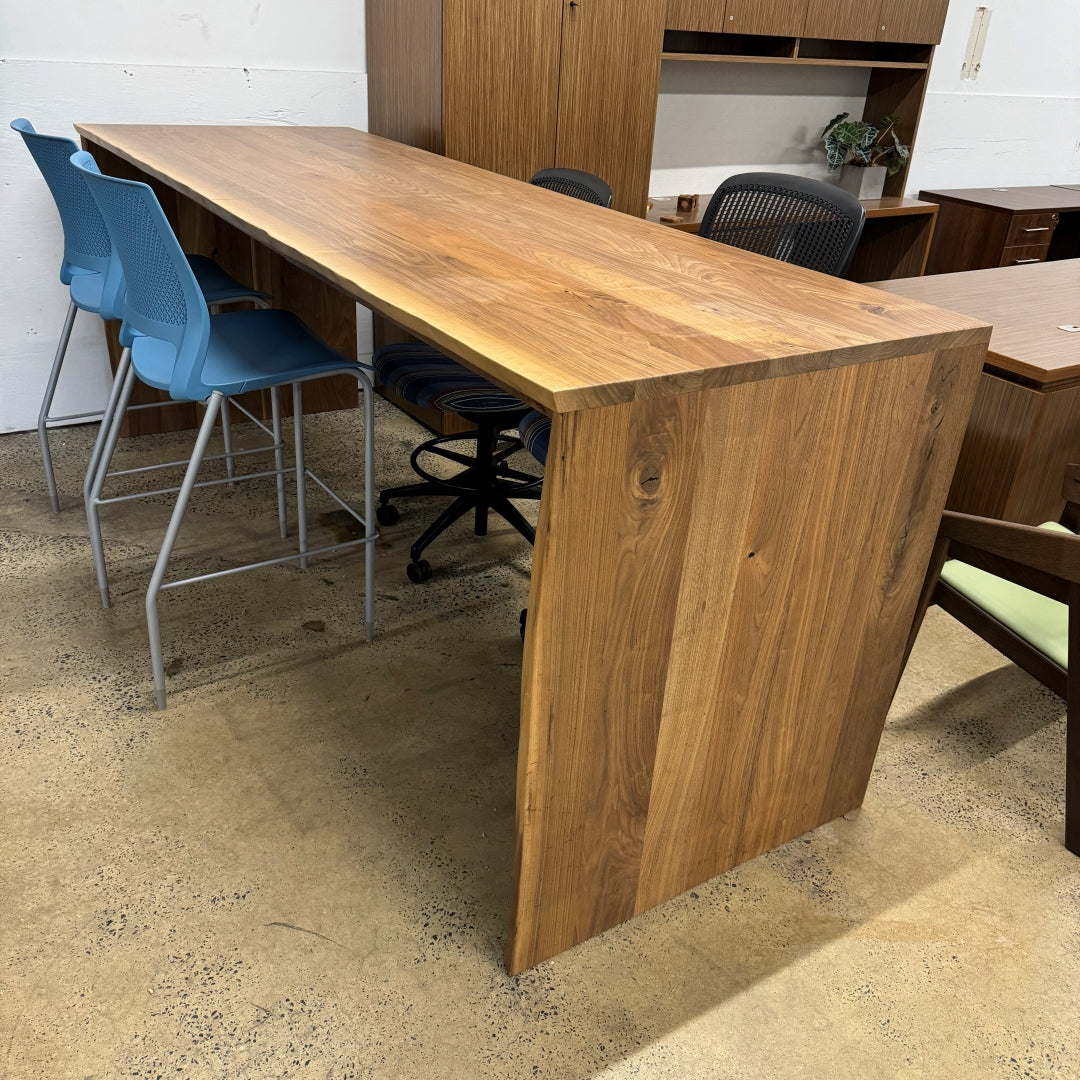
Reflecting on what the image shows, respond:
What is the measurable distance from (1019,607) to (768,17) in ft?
9.51

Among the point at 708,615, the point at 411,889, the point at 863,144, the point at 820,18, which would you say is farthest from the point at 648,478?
the point at 863,144

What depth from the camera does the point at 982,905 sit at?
5.43ft

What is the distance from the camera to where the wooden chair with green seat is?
1566mm

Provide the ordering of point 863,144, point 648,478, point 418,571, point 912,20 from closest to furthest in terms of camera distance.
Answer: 1. point 648,478
2. point 418,571
3. point 912,20
4. point 863,144

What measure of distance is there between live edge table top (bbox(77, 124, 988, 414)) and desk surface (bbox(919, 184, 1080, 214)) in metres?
3.35

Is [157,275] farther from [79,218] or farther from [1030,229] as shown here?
[1030,229]

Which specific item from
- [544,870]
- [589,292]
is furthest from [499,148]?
[544,870]

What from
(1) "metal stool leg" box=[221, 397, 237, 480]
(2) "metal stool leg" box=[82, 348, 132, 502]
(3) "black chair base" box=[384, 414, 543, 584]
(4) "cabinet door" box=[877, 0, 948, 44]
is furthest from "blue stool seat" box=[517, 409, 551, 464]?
(4) "cabinet door" box=[877, 0, 948, 44]

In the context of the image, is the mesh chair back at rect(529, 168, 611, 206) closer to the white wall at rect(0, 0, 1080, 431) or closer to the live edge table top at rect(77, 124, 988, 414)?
the live edge table top at rect(77, 124, 988, 414)

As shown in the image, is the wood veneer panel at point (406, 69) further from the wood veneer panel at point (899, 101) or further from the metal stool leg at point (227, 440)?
the wood veneer panel at point (899, 101)

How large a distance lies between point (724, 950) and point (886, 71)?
431 centimetres

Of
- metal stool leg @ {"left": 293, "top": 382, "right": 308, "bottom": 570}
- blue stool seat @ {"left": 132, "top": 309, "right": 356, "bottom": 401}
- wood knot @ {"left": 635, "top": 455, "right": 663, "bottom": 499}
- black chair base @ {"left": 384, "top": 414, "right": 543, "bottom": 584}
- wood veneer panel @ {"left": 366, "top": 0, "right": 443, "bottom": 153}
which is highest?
wood veneer panel @ {"left": 366, "top": 0, "right": 443, "bottom": 153}

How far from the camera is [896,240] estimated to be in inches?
184

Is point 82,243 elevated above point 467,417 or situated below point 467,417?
above
